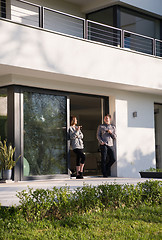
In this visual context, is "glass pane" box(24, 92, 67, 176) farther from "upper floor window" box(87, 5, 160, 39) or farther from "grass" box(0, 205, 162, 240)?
"grass" box(0, 205, 162, 240)

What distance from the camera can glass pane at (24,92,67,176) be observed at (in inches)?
450

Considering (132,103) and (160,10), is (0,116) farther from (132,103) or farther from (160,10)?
(160,10)

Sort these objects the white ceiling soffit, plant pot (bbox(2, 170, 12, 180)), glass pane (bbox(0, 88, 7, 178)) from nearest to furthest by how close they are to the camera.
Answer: plant pot (bbox(2, 170, 12, 180))
glass pane (bbox(0, 88, 7, 178))
the white ceiling soffit

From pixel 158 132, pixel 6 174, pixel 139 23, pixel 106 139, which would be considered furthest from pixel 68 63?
pixel 158 132

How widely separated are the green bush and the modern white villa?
440 cm

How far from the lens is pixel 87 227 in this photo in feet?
18.6

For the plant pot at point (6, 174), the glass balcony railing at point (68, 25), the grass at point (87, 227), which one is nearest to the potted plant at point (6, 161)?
the plant pot at point (6, 174)

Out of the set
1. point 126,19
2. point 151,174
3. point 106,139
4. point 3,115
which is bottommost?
point 151,174

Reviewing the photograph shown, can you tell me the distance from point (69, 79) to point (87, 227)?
22.1 ft

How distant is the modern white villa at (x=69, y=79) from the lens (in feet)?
35.3

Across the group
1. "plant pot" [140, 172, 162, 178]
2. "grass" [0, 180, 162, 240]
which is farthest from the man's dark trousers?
"grass" [0, 180, 162, 240]

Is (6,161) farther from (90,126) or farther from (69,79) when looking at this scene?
(90,126)

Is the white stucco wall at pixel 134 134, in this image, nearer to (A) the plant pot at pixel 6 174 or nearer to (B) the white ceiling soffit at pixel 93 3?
(B) the white ceiling soffit at pixel 93 3

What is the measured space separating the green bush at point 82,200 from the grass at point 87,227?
0.14 m
